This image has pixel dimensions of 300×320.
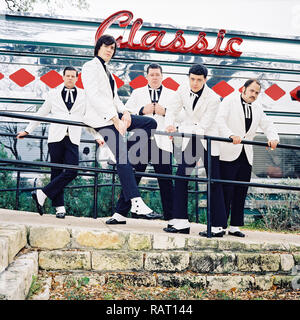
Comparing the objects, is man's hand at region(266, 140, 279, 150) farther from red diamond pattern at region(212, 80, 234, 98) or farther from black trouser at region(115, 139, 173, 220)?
red diamond pattern at region(212, 80, 234, 98)

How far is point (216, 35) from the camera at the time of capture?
7797mm

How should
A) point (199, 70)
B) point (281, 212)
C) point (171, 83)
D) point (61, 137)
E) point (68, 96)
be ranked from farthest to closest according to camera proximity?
1. point (281, 212)
2. point (171, 83)
3. point (68, 96)
4. point (61, 137)
5. point (199, 70)

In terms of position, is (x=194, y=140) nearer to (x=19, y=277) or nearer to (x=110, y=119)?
(x=110, y=119)

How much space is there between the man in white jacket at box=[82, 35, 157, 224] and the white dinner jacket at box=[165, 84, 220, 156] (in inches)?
16.0

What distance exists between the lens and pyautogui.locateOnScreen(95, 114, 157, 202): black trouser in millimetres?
3143

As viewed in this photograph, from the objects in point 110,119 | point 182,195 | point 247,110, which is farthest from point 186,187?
point 247,110

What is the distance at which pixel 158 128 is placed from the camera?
4.38 metres

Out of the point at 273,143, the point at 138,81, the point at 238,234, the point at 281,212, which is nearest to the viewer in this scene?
the point at 273,143

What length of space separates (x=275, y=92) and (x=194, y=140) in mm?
5015

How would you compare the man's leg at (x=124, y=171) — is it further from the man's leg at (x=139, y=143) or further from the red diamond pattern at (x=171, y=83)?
the red diamond pattern at (x=171, y=83)

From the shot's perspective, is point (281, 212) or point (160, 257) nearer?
point (160, 257)

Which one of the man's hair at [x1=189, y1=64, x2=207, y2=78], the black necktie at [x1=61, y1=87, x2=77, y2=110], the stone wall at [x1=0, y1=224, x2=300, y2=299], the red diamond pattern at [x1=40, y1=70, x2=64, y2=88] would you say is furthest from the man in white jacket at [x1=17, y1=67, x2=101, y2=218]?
the red diamond pattern at [x1=40, y1=70, x2=64, y2=88]

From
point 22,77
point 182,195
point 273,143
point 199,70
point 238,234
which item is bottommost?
point 238,234
